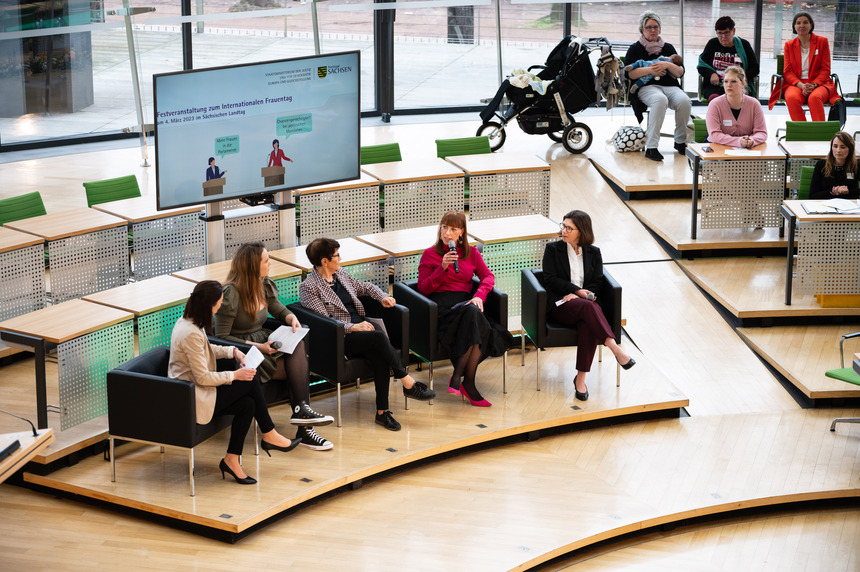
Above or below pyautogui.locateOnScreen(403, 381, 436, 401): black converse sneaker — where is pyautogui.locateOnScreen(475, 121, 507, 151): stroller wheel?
above

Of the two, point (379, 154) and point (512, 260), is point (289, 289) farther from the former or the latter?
point (379, 154)

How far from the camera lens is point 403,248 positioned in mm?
7082

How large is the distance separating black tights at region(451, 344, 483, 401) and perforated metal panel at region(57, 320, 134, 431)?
1.89m

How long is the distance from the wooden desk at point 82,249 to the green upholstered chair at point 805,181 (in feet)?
16.8

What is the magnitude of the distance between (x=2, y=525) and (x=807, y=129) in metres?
→ 7.45

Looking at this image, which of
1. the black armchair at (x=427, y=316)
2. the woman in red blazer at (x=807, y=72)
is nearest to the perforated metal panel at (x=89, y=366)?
the black armchair at (x=427, y=316)

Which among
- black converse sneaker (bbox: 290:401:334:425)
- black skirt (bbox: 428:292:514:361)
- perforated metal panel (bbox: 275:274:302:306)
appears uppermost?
perforated metal panel (bbox: 275:274:302:306)

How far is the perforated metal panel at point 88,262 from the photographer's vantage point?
6.95 metres

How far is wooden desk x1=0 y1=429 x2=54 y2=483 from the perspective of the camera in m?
4.43

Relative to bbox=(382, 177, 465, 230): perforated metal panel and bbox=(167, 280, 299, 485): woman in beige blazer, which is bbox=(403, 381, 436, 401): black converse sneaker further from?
bbox=(382, 177, 465, 230): perforated metal panel

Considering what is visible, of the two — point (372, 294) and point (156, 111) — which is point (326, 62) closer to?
point (156, 111)

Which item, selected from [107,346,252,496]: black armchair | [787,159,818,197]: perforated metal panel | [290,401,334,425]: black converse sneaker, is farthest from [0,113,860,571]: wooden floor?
[787,159,818,197]: perforated metal panel

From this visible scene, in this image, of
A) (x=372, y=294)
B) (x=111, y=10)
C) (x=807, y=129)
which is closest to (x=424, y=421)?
(x=372, y=294)

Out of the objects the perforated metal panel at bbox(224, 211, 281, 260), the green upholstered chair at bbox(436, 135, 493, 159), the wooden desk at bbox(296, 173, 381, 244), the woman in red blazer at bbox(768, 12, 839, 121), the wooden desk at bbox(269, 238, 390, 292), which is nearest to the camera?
the wooden desk at bbox(269, 238, 390, 292)
